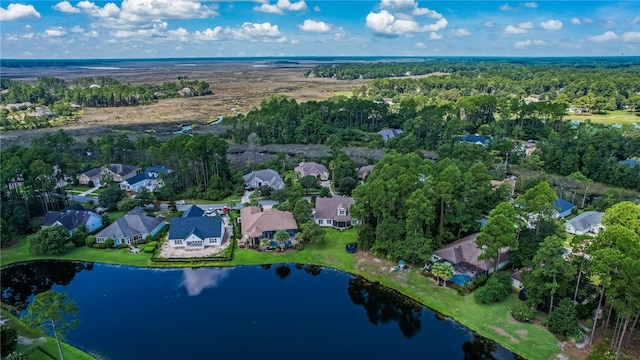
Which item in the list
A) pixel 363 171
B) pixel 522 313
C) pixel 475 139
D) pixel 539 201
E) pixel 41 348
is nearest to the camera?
pixel 41 348

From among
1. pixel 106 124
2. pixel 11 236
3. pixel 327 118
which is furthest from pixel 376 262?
pixel 106 124

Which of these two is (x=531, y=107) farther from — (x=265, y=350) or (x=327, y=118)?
(x=265, y=350)

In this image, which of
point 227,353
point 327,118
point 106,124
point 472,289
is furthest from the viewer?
point 106,124

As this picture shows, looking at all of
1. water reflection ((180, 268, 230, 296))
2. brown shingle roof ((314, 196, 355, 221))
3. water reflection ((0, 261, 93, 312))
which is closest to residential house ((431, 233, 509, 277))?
brown shingle roof ((314, 196, 355, 221))

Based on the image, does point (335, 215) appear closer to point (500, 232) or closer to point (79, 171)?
point (500, 232)

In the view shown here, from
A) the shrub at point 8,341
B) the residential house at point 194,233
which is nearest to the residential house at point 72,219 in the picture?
the residential house at point 194,233

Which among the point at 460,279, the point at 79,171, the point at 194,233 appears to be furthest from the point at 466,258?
the point at 79,171
